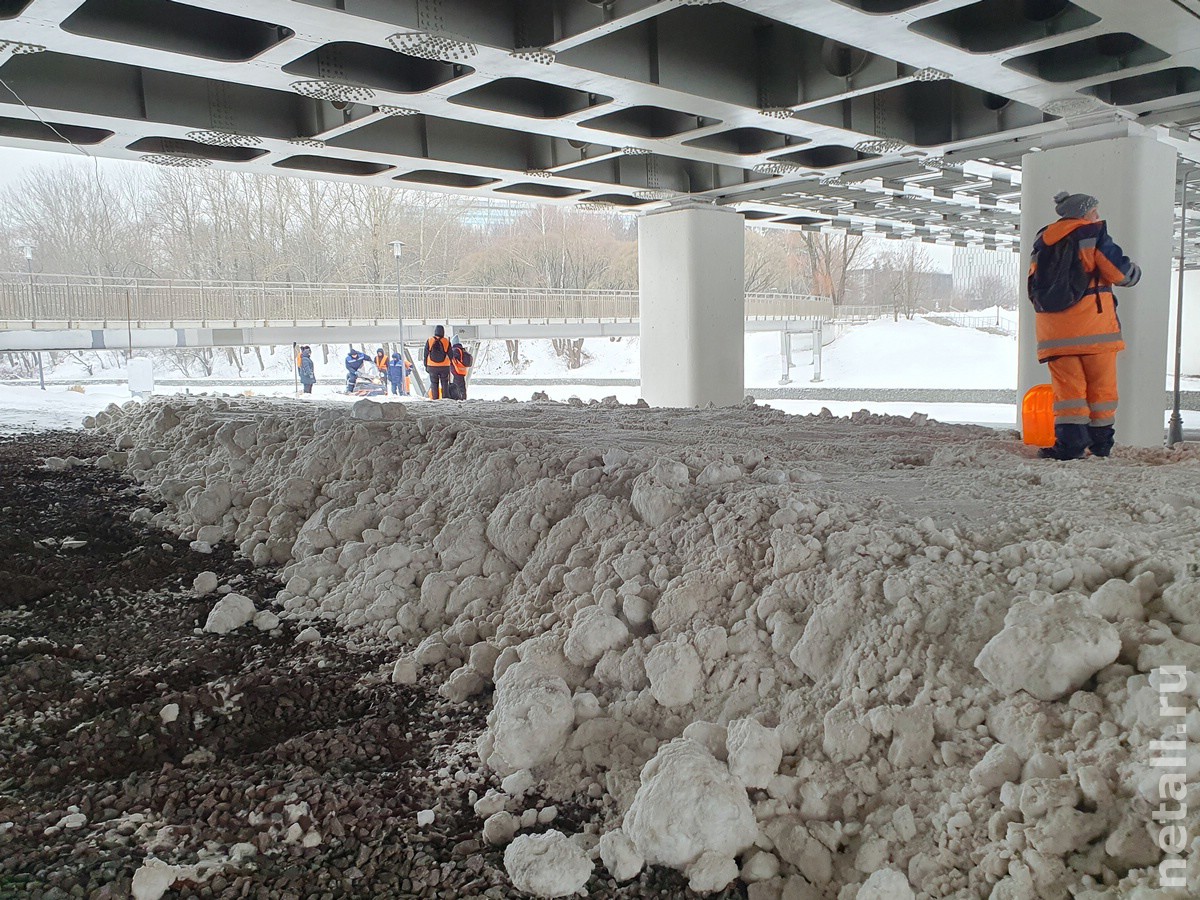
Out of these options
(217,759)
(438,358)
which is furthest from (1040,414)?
(438,358)

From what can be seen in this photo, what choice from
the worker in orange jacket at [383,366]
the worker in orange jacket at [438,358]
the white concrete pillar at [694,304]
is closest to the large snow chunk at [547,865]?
the white concrete pillar at [694,304]

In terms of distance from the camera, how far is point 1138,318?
915cm

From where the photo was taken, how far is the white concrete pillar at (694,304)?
576 inches

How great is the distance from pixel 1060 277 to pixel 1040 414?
160 centimetres

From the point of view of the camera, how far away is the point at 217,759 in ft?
10.1

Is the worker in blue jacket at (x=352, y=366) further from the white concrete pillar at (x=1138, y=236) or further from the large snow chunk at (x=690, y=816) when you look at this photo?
the large snow chunk at (x=690, y=816)

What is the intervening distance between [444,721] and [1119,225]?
9.29m

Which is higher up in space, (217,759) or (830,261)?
(830,261)

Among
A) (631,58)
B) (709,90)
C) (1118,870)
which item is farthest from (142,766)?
(709,90)

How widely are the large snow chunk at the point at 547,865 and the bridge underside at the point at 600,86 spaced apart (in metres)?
6.36

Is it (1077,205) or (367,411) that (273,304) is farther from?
(1077,205)

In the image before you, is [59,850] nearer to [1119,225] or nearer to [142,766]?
[142,766]

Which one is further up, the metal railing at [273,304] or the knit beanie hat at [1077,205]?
the metal railing at [273,304]

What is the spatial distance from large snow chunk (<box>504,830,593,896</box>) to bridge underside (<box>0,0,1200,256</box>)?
20.9 ft
